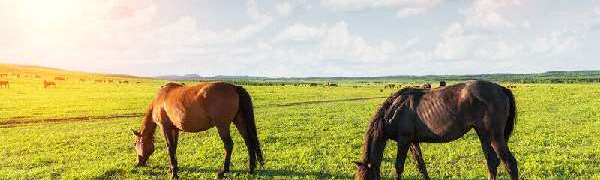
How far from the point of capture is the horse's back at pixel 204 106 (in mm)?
11938

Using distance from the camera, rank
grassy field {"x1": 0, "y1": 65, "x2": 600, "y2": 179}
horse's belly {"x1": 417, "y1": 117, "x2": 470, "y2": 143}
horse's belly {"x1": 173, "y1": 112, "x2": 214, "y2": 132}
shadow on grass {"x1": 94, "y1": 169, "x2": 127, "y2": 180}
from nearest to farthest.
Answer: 1. horse's belly {"x1": 417, "y1": 117, "x2": 470, "y2": 143}
2. horse's belly {"x1": 173, "y1": 112, "x2": 214, "y2": 132}
3. grassy field {"x1": 0, "y1": 65, "x2": 600, "y2": 179}
4. shadow on grass {"x1": 94, "y1": 169, "x2": 127, "y2": 180}

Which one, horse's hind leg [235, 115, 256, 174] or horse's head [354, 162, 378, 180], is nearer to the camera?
horse's head [354, 162, 378, 180]

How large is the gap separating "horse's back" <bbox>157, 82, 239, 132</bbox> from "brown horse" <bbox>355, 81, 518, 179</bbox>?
11.9 feet

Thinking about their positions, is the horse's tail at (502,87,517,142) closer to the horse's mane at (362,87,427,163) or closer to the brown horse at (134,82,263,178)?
the horse's mane at (362,87,427,163)

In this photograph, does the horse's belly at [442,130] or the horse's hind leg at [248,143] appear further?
the horse's hind leg at [248,143]

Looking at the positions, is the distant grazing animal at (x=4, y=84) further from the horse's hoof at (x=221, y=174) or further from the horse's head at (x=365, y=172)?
the horse's head at (x=365, y=172)

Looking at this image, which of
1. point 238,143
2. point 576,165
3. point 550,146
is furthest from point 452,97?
point 238,143

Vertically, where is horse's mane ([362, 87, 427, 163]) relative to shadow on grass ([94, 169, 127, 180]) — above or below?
above

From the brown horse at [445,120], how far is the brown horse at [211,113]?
3461 millimetres

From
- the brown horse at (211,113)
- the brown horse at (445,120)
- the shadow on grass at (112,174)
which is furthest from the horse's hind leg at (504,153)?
the shadow on grass at (112,174)

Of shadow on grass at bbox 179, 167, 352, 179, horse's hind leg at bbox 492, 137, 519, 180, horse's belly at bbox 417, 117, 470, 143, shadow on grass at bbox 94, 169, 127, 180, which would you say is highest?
horse's belly at bbox 417, 117, 470, 143

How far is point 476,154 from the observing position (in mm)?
14328

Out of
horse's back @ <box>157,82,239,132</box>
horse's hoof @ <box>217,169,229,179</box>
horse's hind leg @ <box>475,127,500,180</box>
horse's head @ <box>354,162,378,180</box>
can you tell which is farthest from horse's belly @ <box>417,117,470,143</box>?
Result: horse's hoof @ <box>217,169,229,179</box>

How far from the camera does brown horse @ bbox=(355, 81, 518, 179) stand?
30.2 feet
